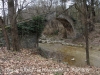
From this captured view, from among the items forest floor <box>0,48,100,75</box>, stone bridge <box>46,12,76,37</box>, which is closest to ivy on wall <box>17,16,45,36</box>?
stone bridge <box>46,12,76,37</box>

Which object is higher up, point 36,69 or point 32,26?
point 32,26

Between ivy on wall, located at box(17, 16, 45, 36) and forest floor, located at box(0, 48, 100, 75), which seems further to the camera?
ivy on wall, located at box(17, 16, 45, 36)

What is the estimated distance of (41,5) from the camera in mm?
29188

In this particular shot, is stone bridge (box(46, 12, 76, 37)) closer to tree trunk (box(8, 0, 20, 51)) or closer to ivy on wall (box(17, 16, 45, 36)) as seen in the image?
ivy on wall (box(17, 16, 45, 36))

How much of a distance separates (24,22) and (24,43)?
1.83m

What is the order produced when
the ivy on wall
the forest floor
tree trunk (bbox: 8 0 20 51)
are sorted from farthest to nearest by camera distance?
the ivy on wall → tree trunk (bbox: 8 0 20 51) → the forest floor

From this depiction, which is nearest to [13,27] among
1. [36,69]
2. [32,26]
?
[32,26]

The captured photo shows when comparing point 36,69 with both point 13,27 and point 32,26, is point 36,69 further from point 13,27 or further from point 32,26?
point 32,26

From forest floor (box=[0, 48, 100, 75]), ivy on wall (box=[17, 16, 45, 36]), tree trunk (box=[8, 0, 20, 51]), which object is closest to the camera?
forest floor (box=[0, 48, 100, 75])

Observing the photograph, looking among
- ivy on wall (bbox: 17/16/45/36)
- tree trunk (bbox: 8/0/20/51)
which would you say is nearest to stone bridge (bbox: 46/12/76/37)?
ivy on wall (bbox: 17/16/45/36)

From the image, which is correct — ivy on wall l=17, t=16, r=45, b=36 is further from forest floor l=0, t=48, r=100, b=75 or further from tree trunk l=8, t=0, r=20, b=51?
forest floor l=0, t=48, r=100, b=75

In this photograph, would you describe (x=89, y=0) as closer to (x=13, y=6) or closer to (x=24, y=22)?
(x=24, y=22)

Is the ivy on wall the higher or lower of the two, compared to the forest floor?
higher

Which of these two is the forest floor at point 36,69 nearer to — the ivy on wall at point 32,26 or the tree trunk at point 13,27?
the tree trunk at point 13,27
